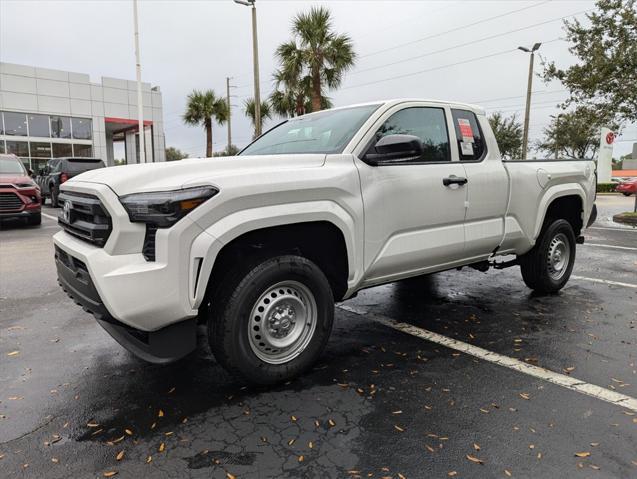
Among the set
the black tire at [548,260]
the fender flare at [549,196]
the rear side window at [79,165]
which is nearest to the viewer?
the fender flare at [549,196]

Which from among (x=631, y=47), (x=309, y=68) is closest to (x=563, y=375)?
(x=631, y=47)

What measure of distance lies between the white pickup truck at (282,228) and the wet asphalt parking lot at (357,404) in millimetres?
406

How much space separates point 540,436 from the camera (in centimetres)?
259

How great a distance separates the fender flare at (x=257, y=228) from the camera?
2.72 m

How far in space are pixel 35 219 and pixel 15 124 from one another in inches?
782

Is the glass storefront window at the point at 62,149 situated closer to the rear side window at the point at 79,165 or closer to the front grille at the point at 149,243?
the rear side window at the point at 79,165

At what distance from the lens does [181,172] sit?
289 centimetres

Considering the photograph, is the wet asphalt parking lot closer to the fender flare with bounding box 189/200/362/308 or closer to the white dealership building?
the fender flare with bounding box 189/200/362/308

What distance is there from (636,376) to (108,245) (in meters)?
3.61

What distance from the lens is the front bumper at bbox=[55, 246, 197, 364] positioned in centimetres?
278

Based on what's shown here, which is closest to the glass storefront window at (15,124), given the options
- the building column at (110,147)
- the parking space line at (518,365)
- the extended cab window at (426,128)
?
the building column at (110,147)

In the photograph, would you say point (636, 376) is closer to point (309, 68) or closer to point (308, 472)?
point (308, 472)

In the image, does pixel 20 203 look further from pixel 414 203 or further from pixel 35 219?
pixel 414 203

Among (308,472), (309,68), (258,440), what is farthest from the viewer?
(309,68)
